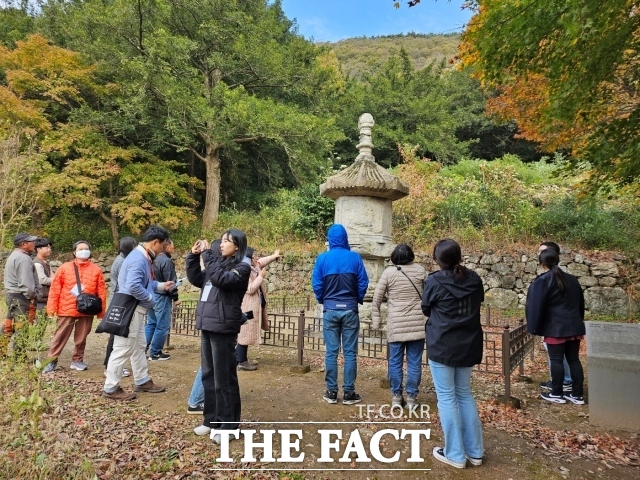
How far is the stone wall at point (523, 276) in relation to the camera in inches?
408

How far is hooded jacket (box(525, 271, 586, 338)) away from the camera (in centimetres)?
437

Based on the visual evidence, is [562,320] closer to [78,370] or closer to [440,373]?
[440,373]

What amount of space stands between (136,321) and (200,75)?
14.5 metres

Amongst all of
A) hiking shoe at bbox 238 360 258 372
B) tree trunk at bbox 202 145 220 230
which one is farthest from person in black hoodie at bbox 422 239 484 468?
tree trunk at bbox 202 145 220 230

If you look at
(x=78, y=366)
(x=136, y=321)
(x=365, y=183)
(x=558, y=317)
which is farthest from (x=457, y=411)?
(x=78, y=366)

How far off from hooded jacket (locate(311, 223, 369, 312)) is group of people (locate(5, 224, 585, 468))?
0.01m

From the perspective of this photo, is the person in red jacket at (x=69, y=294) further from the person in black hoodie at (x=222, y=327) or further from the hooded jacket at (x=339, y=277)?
the hooded jacket at (x=339, y=277)

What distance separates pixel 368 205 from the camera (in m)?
7.02

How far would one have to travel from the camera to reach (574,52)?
Result: 3.58 m

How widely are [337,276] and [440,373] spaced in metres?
1.57

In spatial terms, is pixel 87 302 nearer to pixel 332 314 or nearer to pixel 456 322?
pixel 332 314

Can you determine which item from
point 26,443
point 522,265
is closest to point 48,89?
point 26,443

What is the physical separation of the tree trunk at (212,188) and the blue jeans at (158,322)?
11324 mm

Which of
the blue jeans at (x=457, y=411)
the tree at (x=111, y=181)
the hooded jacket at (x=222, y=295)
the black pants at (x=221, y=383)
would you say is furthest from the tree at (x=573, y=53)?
the tree at (x=111, y=181)
